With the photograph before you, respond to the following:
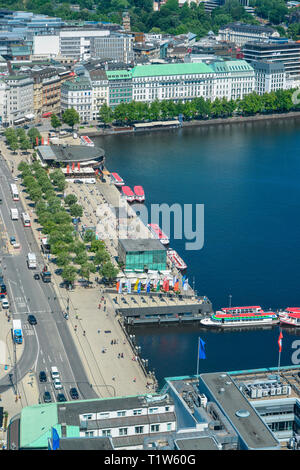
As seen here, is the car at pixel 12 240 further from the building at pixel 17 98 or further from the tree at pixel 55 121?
the building at pixel 17 98

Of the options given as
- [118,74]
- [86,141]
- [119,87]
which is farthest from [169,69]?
[86,141]

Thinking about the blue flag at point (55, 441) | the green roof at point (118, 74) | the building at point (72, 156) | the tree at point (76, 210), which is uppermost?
the green roof at point (118, 74)

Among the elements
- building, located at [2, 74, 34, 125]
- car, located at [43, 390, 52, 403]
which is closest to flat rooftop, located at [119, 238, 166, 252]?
car, located at [43, 390, 52, 403]

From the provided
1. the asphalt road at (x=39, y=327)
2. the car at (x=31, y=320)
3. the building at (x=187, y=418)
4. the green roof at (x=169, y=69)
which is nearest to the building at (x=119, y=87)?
the green roof at (x=169, y=69)

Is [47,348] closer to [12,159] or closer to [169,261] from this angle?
[169,261]

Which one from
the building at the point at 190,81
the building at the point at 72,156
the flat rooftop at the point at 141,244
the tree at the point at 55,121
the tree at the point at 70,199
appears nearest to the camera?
the flat rooftop at the point at 141,244

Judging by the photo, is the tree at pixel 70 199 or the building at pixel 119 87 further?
the building at pixel 119 87
